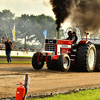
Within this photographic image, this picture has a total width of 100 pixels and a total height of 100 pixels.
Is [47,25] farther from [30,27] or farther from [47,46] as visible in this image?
[47,46]

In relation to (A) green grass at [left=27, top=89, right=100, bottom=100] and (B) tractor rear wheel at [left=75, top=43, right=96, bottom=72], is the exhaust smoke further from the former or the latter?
(A) green grass at [left=27, top=89, right=100, bottom=100]

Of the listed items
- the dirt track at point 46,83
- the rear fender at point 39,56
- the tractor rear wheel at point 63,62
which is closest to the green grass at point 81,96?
the dirt track at point 46,83

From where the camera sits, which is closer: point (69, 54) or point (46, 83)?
point (46, 83)

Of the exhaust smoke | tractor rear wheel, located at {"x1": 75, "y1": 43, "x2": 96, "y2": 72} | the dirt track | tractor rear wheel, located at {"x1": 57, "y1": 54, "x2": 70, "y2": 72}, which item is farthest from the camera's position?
the exhaust smoke

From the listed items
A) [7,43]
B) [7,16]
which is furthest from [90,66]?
[7,16]

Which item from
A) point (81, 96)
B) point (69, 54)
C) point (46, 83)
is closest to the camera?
point (81, 96)

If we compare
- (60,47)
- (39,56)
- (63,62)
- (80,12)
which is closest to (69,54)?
(60,47)

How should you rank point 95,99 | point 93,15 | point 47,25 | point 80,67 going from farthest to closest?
1. point 47,25
2. point 93,15
3. point 80,67
4. point 95,99

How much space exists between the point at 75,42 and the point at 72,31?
73cm

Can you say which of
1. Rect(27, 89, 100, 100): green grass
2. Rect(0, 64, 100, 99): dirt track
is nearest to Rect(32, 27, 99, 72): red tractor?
Rect(0, 64, 100, 99): dirt track

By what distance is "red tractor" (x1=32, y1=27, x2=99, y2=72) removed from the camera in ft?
36.2

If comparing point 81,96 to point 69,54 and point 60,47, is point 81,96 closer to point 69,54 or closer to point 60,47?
point 60,47

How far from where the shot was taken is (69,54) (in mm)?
11859

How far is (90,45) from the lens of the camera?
38.6 ft
